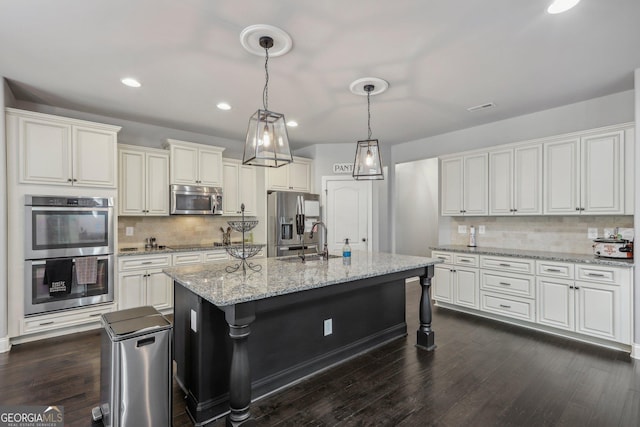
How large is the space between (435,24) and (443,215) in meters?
3.23

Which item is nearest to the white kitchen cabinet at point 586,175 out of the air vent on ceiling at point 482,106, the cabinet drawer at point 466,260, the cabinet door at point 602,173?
the cabinet door at point 602,173

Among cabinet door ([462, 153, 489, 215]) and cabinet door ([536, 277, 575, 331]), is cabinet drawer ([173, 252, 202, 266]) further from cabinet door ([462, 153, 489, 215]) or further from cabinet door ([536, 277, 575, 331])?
cabinet door ([536, 277, 575, 331])

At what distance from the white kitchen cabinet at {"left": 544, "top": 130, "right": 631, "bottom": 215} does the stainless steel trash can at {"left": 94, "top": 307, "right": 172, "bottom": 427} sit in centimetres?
424

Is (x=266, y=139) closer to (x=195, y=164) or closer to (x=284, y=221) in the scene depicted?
(x=195, y=164)

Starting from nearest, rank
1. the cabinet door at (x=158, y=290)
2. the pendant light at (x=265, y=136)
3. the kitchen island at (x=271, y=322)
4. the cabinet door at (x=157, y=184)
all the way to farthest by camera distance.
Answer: the kitchen island at (x=271, y=322), the pendant light at (x=265, y=136), the cabinet door at (x=158, y=290), the cabinet door at (x=157, y=184)

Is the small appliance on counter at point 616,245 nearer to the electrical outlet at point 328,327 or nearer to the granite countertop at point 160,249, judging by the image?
the electrical outlet at point 328,327

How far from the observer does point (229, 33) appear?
226 centimetres

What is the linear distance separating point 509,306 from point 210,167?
451 cm

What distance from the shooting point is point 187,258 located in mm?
4289

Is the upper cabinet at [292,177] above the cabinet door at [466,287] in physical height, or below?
above

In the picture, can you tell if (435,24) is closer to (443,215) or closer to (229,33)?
(229,33)

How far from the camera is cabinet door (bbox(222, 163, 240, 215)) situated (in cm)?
501

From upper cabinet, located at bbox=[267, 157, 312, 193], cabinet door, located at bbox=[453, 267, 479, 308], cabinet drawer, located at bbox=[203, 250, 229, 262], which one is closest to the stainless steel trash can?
cabinet drawer, located at bbox=[203, 250, 229, 262]

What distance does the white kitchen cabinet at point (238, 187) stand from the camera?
502 centimetres
